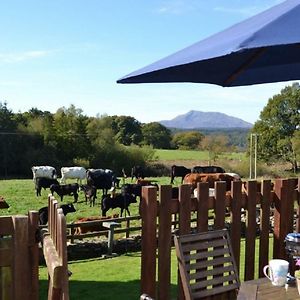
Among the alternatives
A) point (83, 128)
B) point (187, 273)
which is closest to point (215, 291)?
point (187, 273)

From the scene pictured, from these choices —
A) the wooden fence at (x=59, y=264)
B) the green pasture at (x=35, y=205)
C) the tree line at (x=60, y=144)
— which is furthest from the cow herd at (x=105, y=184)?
the tree line at (x=60, y=144)

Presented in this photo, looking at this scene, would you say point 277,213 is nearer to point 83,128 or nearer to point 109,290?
point 109,290

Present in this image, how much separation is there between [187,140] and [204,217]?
220 ft

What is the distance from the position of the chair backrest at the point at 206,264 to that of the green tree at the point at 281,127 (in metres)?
35.6

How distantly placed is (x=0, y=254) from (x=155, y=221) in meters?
1.22

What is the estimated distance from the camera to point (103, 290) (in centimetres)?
601

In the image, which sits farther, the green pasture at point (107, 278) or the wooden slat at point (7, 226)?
the green pasture at point (107, 278)

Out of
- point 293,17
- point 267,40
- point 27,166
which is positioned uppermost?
point 293,17

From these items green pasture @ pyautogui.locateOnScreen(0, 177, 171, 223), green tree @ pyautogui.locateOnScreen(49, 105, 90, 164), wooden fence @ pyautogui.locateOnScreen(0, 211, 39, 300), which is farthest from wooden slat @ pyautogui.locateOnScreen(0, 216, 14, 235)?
green tree @ pyautogui.locateOnScreen(49, 105, 90, 164)

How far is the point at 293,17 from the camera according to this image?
2.33 meters

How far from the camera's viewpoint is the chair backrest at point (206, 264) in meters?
3.04

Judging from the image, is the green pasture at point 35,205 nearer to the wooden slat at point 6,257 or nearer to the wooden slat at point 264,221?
the wooden slat at point 264,221

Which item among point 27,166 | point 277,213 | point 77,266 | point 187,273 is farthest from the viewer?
point 27,166

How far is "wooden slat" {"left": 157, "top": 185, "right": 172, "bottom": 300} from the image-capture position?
346 cm
